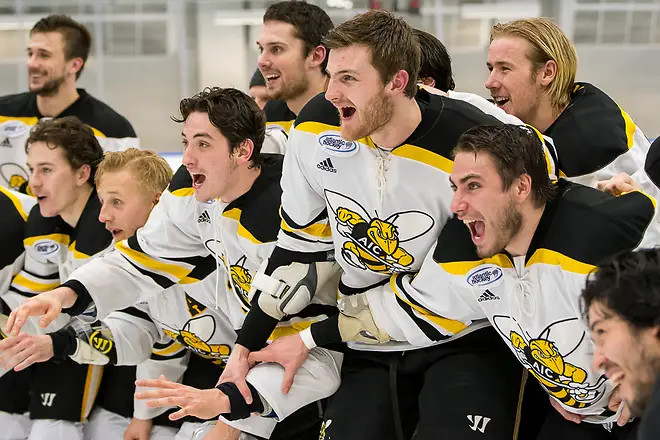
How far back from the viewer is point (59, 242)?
316 cm

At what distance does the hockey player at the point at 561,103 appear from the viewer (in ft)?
8.02

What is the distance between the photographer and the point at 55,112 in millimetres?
3959

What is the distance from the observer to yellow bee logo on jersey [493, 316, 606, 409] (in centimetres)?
200

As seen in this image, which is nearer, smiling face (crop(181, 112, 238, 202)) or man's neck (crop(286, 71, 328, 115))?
smiling face (crop(181, 112, 238, 202))

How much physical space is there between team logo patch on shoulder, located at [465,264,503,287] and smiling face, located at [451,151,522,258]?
0.07 meters

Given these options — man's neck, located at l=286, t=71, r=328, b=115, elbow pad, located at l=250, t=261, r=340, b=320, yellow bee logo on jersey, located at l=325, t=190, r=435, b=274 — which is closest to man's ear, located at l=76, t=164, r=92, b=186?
man's neck, located at l=286, t=71, r=328, b=115

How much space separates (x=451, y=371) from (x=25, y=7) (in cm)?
642

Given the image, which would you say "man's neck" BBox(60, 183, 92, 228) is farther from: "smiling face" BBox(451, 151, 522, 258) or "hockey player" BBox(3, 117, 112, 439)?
"smiling face" BBox(451, 151, 522, 258)

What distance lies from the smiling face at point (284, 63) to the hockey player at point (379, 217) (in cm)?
80

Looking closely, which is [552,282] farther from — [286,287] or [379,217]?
[286,287]

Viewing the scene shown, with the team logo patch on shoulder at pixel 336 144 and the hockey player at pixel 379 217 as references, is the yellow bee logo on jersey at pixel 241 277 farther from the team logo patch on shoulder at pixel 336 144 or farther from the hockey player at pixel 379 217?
the team logo patch on shoulder at pixel 336 144

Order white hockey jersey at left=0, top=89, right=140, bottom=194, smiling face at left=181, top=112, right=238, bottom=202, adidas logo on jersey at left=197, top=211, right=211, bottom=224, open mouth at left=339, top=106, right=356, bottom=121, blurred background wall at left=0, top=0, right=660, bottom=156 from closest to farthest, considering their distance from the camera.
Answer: open mouth at left=339, top=106, right=356, bottom=121, smiling face at left=181, top=112, right=238, bottom=202, adidas logo on jersey at left=197, top=211, right=211, bottom=224, white hockey jersey at left=0, top=89, right=140, bottom=194, blurred background wall at left=0, top=0, right=660, bottom=156

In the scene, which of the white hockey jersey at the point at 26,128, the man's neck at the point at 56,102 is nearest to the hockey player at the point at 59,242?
the white hockey jersey at the point at 26,128

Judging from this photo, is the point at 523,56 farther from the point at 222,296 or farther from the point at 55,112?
the point at 55,112
